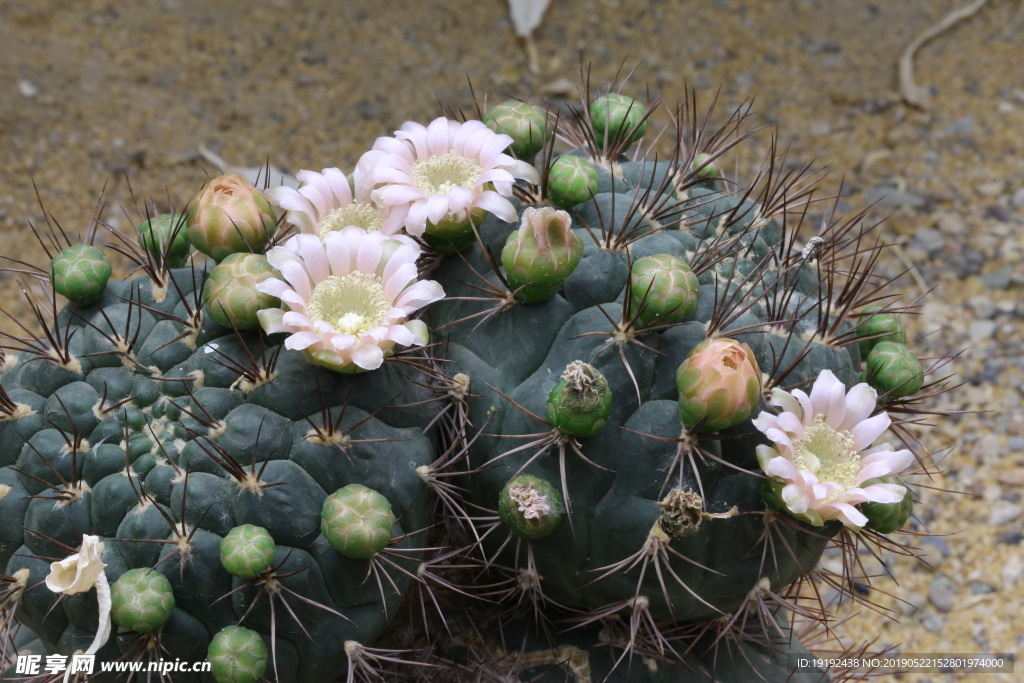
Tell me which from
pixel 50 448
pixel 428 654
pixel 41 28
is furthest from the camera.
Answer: pixel 41 28

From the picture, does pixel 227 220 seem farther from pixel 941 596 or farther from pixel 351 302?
pixel 941 596

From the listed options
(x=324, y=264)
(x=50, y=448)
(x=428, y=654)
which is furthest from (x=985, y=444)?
(x=50, y=448)

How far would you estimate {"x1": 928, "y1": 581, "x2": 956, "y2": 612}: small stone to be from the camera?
3086 millimetres

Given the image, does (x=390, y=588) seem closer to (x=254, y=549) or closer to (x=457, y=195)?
(x=254, y=549)

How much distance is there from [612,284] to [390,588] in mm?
648

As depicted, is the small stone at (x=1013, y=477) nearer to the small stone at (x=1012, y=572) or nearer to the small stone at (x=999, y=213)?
the small stone at (x=1012, y=572)

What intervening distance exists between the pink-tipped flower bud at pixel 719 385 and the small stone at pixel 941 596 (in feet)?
6.60

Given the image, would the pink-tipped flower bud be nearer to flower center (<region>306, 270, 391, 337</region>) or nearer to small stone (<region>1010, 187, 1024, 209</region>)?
flower center (<region>306, 270, 391, 337</region>)

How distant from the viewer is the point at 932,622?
3066 mm

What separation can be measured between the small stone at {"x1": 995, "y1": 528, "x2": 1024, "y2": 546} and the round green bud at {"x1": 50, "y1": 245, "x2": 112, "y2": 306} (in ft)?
9.57

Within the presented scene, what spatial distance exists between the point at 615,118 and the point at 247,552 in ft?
3.75

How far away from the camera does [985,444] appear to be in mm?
3439

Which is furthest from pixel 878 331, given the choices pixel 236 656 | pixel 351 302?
pixel 236 656

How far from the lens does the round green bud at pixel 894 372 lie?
180cm
